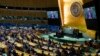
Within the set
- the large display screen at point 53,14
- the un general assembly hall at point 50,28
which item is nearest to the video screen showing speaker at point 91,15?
the un general assembly hall at point 50,28

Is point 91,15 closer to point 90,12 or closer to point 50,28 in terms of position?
point 90,12

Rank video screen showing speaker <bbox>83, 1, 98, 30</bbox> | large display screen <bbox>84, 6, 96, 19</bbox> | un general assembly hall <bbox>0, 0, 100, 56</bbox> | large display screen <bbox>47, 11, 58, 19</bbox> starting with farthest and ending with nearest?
large display screen <bbox>47, 11, 58, 19</bbox>, large display screen <bbox>84, 6, 96, 19</bbox>, video screen showing speaker <bbox>83, 1, 98, 30</bbox>, un general assembly hall <bbox>0, 0, 100, 56</bbox>

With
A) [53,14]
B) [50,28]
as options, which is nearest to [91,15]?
[53,14]

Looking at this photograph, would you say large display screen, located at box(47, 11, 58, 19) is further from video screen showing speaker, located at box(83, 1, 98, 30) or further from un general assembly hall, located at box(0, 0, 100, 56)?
video screen showing speaker, located at box(83, 1, 98, 30)

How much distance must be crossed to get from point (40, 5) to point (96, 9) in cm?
2880

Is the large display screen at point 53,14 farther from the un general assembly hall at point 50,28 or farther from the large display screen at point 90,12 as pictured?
the large display screen at point 90,12

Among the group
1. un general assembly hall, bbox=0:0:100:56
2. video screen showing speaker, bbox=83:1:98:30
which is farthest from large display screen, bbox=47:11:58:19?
video screen showing speaker, bbox=83:1:98:30

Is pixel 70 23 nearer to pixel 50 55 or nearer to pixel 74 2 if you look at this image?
pixel 74 2

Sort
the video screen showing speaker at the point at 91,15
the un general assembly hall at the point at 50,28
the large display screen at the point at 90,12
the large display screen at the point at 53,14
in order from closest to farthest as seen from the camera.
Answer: the un general assembly hall at the point at 50,28 → the video screen showing speaker at the point at 91,15 → the large display screen at the point at 90,12 → the large display screen at the point at 53,14

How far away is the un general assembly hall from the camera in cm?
1805

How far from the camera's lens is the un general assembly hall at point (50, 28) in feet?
59.2

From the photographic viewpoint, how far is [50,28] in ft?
135

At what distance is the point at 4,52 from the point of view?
16.5m

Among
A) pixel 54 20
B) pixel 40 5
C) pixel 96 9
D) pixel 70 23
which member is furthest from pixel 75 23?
pixel 40 5
